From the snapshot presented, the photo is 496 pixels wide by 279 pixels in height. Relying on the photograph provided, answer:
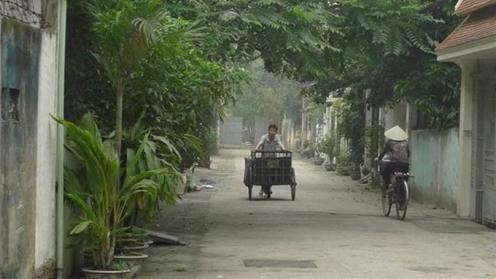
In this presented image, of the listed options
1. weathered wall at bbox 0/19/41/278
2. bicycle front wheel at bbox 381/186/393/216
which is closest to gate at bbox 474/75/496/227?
bicycle front wheel at bbox 381/186/393/216

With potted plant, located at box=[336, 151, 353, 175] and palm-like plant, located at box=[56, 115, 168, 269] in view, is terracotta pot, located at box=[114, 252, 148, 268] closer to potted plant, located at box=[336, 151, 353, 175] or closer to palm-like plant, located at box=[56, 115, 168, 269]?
palm-like plant, located at box=[56, 115, 168, 269]

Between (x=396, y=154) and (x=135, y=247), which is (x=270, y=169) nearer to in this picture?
(x=396, y=154)

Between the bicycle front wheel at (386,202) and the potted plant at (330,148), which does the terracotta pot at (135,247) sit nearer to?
the bicycle front wheel at (386,202)

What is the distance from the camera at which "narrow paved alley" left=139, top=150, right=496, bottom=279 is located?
946cm

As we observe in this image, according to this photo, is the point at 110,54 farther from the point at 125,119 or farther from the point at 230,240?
the point at 230,240

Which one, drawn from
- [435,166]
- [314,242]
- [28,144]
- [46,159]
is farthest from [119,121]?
[435,166]

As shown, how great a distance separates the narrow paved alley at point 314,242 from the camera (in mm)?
9461

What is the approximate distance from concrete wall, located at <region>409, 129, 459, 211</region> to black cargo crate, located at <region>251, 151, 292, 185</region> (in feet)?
10.4

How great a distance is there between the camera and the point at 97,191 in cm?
790

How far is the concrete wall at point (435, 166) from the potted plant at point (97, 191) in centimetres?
971

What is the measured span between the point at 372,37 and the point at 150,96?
5249 millimetres

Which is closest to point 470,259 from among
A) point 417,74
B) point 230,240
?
point 230,240

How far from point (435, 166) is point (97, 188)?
38.8 ft

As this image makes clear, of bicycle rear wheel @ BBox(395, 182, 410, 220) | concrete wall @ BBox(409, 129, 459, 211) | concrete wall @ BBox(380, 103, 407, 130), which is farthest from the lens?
concrete wall @ BBox(380, 103, 407, 130)
